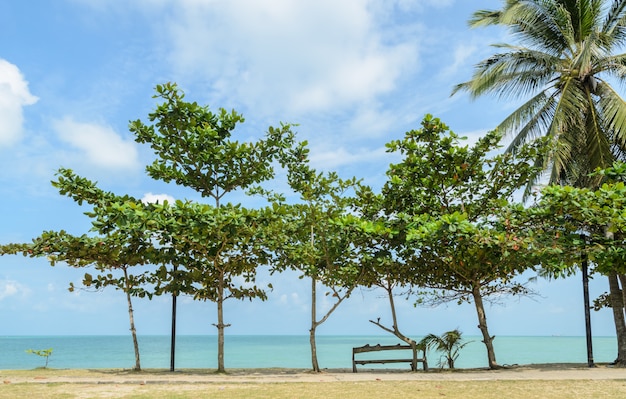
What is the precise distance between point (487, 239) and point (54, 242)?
10.3 m

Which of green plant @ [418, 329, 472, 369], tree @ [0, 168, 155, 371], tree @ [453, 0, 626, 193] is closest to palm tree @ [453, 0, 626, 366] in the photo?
tree @ [453, 0, 626, 193]

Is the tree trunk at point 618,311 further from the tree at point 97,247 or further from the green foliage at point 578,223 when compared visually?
the tree at point 97,247

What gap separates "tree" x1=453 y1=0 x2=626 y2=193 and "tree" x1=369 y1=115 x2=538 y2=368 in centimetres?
244

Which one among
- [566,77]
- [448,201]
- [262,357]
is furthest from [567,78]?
[262,357]

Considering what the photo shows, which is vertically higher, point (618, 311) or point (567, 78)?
point (567, 78)

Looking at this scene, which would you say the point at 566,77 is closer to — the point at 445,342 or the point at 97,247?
the point at 445,342

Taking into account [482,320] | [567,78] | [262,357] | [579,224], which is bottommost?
[262,357]

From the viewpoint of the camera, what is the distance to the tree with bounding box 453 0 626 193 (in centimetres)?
1656

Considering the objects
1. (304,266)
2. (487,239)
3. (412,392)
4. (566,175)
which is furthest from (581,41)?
(412,392)

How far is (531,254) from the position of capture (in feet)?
41.2

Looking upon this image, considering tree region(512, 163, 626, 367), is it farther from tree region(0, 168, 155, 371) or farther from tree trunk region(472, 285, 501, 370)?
tree region(0, 168, 155, 371)

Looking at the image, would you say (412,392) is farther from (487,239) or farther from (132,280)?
(132,280)

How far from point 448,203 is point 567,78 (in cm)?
644

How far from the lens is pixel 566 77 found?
1734 centimetres
